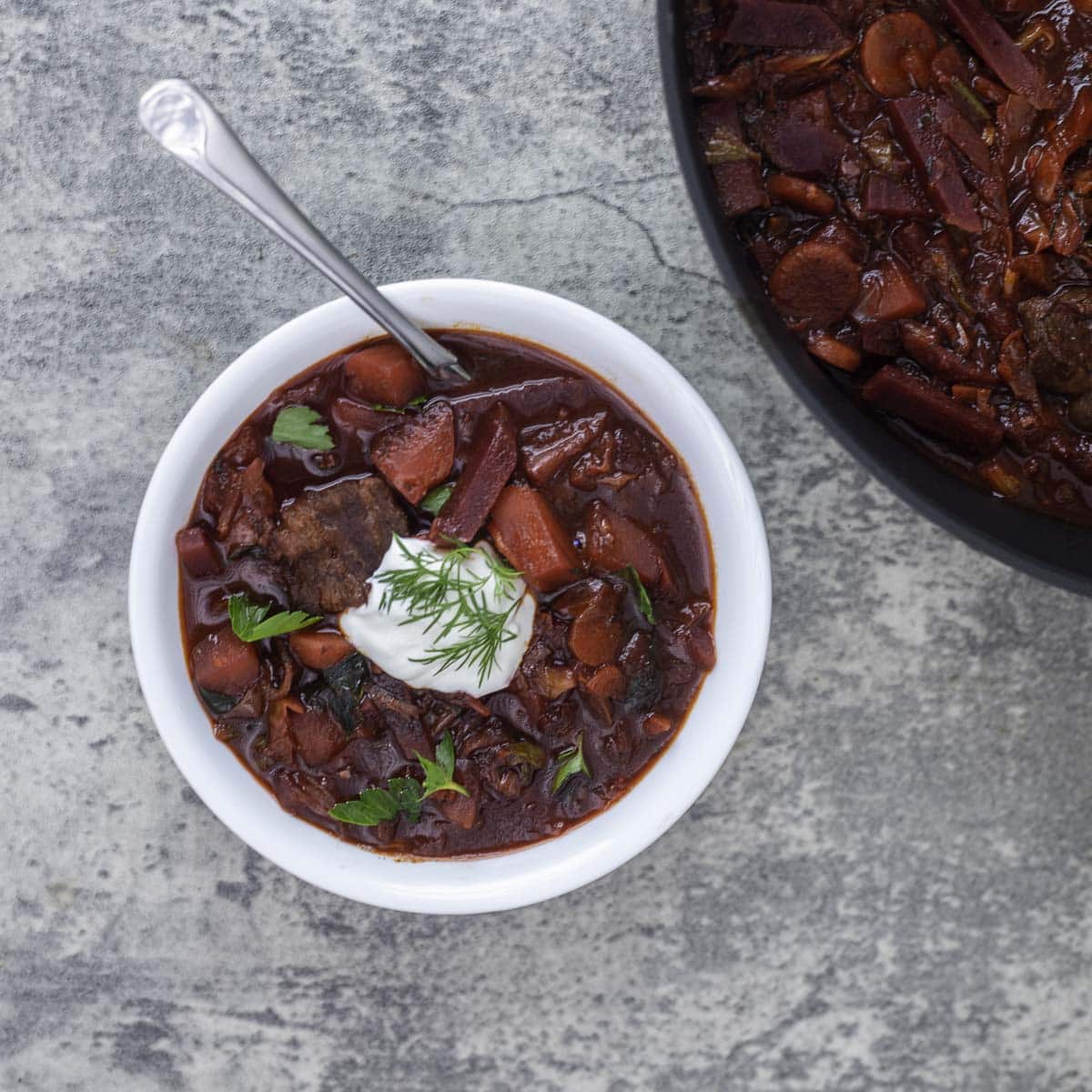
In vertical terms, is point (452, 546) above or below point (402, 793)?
above

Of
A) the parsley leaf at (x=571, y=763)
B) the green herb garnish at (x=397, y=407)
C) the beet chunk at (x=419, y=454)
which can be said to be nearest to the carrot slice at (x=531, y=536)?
the beet chunk at (x=419, y=454)

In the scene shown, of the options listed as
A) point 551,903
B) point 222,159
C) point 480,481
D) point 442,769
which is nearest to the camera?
point 222,159

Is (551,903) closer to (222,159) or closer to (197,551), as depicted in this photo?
(197,551)

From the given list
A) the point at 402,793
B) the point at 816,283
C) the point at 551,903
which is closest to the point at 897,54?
the point at 816,283

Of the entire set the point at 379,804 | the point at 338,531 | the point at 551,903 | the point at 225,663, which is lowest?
the point at 551,903

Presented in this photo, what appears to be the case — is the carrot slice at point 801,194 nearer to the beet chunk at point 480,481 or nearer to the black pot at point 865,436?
the black pot at point 865,436

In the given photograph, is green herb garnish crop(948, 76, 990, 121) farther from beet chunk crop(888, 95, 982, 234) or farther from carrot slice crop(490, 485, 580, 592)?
carrot slice crop(490, 485, 580, 592)

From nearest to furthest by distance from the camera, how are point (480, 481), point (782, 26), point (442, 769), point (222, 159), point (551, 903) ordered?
point (222, 159) < point (782, 26) < point (480, 481) < point (442, 769) < point (551, 903)
